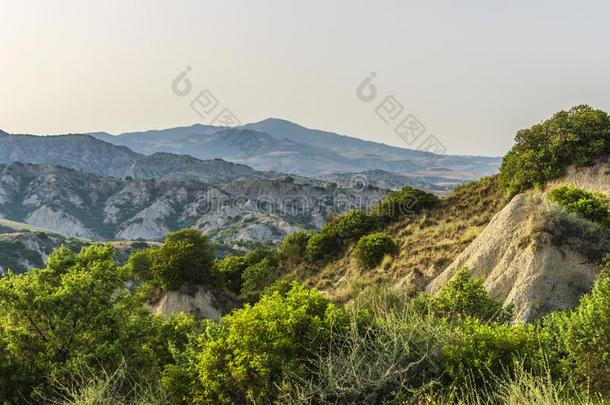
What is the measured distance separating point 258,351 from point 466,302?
1153 centimetres

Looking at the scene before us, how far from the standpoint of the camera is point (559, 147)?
1634 inches

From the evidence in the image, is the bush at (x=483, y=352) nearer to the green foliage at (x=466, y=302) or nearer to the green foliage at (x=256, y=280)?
the green foliage at (x=466, y=302)

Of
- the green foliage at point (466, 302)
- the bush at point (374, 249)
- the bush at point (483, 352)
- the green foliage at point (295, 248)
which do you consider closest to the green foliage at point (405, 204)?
the bush at point (374, 249)

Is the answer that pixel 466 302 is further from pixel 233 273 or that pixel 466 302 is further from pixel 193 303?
pixel 233 273

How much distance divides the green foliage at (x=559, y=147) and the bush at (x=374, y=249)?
12081 mm

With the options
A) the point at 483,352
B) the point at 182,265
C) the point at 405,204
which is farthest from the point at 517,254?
the point at 182,265

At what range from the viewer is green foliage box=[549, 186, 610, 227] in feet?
93.9

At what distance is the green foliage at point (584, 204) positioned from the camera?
28.6 metres

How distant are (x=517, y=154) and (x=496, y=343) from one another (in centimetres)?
3545

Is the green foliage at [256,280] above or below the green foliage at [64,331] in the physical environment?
below

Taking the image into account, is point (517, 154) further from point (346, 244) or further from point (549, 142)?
point (346, 244)

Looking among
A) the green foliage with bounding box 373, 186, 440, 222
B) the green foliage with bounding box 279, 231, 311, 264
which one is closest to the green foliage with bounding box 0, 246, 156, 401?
the green foliage with bounding box 373, 186, 440, 222

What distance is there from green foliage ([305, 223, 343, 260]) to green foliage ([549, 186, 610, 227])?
85.8ft

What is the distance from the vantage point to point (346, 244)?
5353cm
